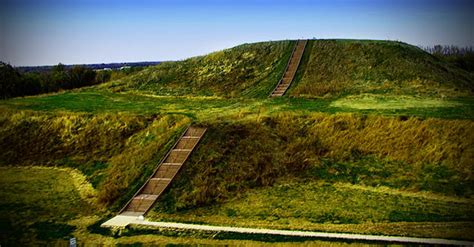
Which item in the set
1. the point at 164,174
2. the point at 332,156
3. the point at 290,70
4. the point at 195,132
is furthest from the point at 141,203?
the point at 290,70

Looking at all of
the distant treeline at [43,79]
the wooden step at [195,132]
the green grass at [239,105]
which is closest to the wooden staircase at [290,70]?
the green grass at [239,105]

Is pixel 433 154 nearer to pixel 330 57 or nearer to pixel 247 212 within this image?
pixel 247 212

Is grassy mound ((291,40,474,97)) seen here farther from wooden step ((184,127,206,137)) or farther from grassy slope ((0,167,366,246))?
grassy slope ((0,167,366,246))

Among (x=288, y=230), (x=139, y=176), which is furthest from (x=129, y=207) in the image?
(x=288, y=230)

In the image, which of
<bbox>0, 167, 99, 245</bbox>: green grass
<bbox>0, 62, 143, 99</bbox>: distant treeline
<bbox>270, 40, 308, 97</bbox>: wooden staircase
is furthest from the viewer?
<bbox>0, 62, 143, 99</bbox>: distant treeline

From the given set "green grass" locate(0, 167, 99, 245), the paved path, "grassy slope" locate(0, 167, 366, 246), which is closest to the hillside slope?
"green grass" locate(0, 167, 99, 245)

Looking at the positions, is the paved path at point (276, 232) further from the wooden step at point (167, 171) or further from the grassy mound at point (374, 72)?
the grassy mound at point (374, 72)
